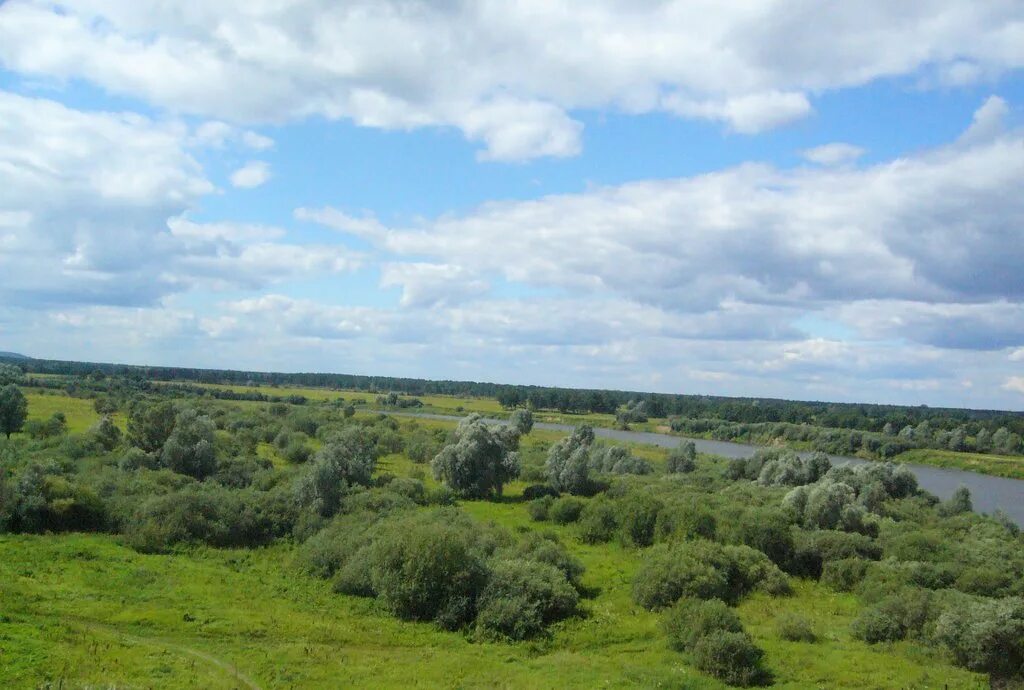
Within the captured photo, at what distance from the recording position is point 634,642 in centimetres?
2984

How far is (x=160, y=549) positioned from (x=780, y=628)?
29715mm

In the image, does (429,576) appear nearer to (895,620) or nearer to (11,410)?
(895,620)

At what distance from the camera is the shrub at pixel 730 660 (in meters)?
26.0

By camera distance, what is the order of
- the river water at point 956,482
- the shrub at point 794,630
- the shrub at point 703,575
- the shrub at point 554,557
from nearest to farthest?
1. the shrub at point 794,630
2. the shrub at point 703,575
3. the shrub at point 554,557
4. the river water at point 956,482

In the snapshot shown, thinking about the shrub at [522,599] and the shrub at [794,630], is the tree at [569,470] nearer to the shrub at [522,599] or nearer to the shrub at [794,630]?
the shrub at [522,599]

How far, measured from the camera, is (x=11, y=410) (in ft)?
224

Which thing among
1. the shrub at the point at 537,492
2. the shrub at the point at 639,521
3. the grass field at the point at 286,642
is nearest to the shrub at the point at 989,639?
the grass field at the point at 286,642

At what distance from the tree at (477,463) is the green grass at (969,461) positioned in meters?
72.6

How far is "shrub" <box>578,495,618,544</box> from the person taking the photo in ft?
157

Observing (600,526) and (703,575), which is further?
(600,526)

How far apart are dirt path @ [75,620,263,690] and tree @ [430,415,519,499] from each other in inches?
1379

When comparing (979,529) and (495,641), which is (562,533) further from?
(979,529)

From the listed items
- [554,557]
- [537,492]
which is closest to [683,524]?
[554,557]

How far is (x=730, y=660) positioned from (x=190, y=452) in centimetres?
4273
